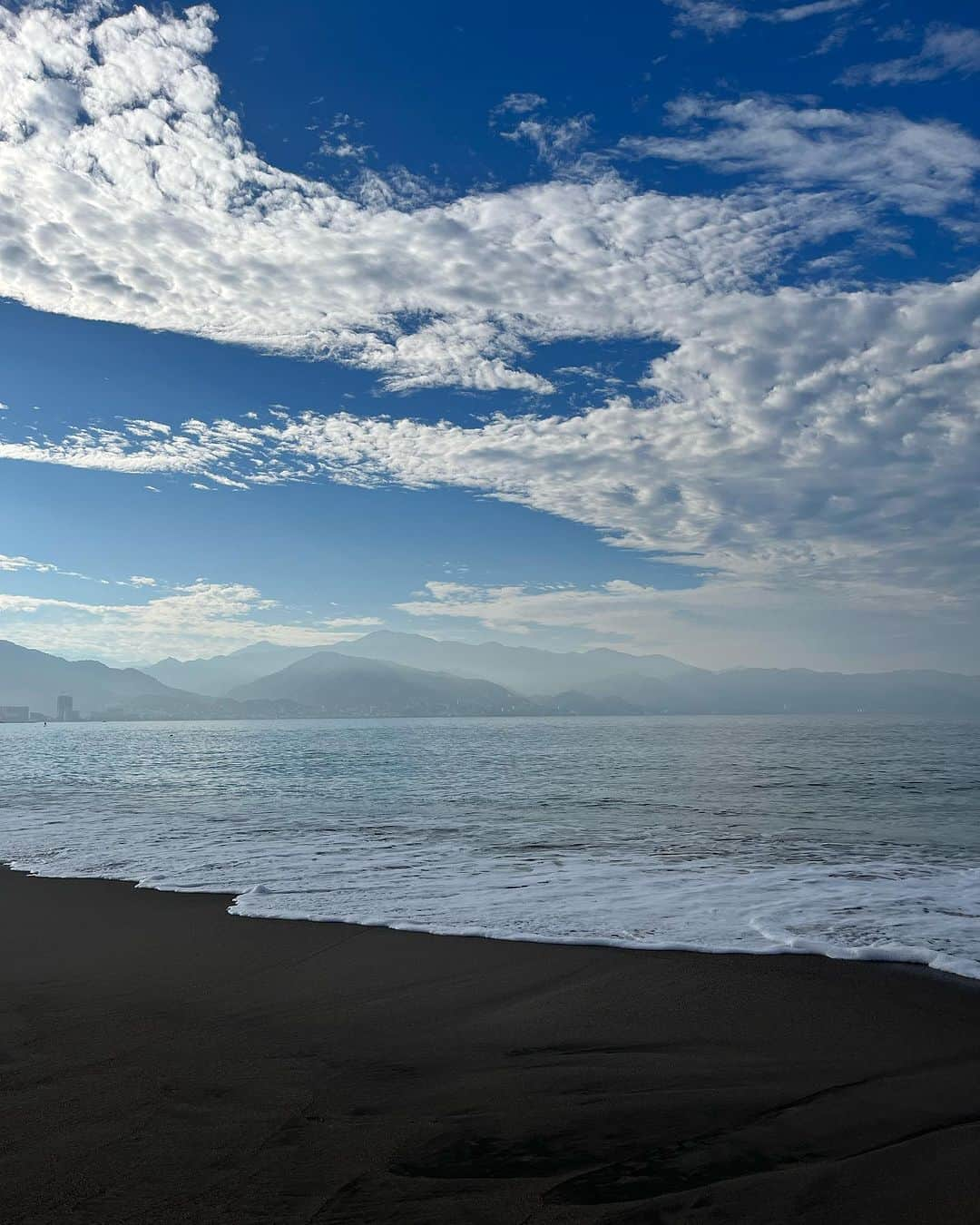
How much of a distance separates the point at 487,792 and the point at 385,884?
16.1 m

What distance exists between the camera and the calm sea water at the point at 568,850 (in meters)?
9.41

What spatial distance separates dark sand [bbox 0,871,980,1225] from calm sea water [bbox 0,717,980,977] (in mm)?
1505

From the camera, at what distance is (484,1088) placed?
16.4 ft

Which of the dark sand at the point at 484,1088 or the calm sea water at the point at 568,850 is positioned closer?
the dark sand at the point at 484,1088

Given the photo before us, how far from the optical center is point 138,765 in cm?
4416

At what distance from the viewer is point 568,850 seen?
15297 mm

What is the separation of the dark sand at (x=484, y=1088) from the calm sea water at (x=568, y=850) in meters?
1.50

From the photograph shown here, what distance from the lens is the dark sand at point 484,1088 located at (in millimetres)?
3781

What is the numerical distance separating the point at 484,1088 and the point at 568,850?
10.5m

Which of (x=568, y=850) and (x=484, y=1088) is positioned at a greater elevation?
(x=484, y=1088)

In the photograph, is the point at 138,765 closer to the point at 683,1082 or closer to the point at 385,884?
the point at 385,884

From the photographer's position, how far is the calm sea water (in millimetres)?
9414

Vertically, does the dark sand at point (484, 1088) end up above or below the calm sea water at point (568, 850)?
above

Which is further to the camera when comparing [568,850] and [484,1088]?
[568,850]
